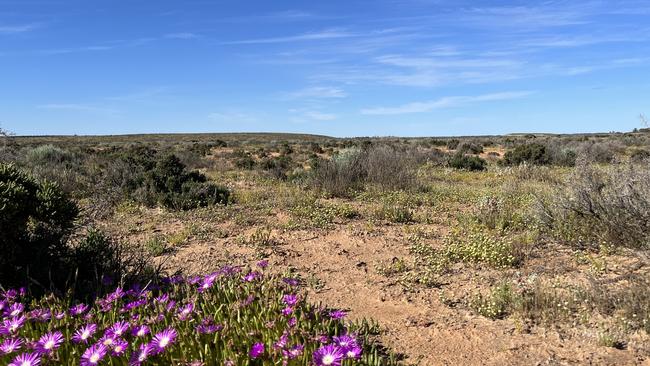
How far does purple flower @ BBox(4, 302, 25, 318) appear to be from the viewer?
2.74 meters

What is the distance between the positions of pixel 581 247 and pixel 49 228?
18.4 feet

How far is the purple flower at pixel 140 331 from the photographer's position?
8.16 feet

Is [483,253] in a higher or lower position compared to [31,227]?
lower

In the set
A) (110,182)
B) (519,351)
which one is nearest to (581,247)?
(519,351)

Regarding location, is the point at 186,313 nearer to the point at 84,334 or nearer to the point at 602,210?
the point at 84,334

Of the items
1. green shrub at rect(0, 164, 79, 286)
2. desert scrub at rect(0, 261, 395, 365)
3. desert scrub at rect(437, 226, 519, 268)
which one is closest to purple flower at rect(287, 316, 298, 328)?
desert scrub at rect(0, 261, 395, 365)

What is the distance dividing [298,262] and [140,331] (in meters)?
3.20

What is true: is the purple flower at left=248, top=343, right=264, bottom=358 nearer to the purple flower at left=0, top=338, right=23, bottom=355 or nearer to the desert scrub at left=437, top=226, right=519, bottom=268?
the purple flower at left=0, top=338, right=23, bottom=355

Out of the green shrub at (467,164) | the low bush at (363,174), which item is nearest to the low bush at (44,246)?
the low bush at (363,174)

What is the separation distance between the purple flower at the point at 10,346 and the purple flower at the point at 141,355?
1.76 feet

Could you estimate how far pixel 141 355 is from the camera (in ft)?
7.34

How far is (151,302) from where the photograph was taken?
3223mm

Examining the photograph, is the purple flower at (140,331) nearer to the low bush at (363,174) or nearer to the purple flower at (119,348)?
the purple flower at (119,348)

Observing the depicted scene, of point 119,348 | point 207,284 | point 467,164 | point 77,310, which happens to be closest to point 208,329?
point 119,348
